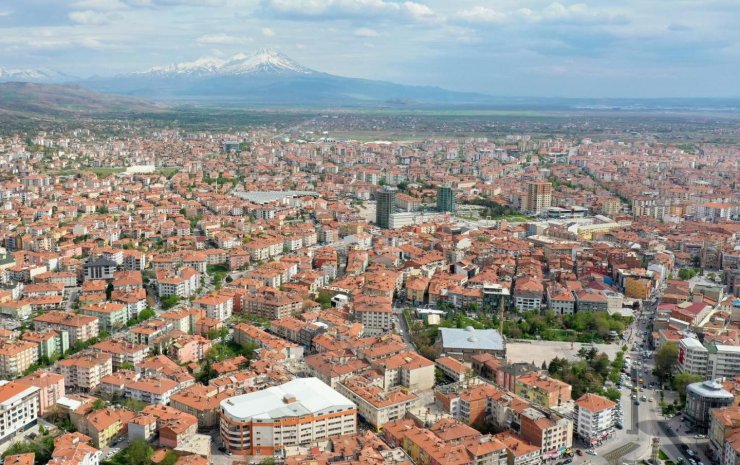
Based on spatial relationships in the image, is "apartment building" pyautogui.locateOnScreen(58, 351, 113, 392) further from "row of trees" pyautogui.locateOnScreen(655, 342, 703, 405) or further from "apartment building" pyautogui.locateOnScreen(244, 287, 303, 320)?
"row of trees" pyautogui.locateOnScreen(655, 342, 703, 405)

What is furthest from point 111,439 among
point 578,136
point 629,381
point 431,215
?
point 578,136

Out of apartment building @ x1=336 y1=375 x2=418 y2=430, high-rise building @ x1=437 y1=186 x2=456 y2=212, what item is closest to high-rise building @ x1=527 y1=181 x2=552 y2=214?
high-rise building @ x1=437 y1=186 x2=456 y2=212

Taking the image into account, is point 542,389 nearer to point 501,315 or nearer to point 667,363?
point 667,363

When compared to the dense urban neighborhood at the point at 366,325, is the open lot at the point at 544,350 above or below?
below

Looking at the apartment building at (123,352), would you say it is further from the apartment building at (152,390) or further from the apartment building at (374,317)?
the apartment building at (374,317)

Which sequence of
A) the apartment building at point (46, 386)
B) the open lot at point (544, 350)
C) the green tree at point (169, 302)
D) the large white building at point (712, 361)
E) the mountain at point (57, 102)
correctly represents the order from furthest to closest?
the mountain at point (57, 102) → the green tree at point (169, 302) → the open lot at point (544, 350) → the large white building at point (712, 361) → the apartment building at point (46, 386)

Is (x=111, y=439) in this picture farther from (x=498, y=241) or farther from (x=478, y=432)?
(x=498, y=241)

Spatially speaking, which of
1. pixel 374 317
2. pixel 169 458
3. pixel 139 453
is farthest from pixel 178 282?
pixel 169 458

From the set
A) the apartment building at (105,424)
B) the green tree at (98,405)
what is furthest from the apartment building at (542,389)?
the green tree at (98,405)
